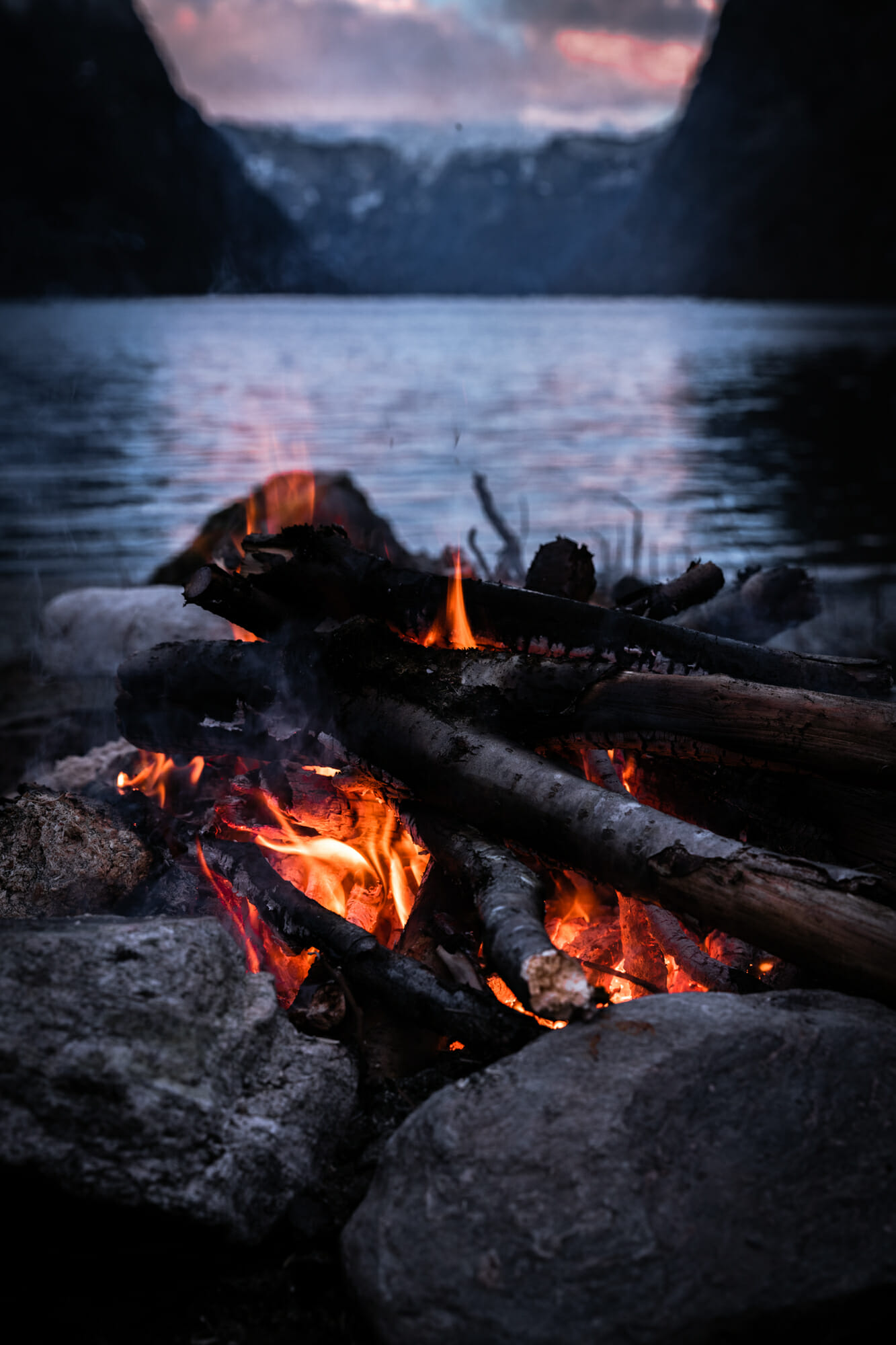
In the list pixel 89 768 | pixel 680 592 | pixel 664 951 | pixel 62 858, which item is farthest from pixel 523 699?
pixel 89 768

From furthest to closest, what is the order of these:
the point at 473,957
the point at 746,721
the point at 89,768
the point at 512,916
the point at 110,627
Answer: the point at 110,627 < the point at 89,768 < the point at 746,721 < the point at 473,957 < the point at 512,916

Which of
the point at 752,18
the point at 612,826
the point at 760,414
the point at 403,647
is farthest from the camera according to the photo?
the point at 752,18

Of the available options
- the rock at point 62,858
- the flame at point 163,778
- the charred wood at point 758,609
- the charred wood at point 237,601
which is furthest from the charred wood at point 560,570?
the rock at point 62,858

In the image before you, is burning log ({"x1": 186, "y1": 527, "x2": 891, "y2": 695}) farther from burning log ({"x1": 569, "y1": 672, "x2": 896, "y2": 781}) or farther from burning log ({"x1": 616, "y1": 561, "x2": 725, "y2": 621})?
burning log ({"x1": 616, "y1": 561, "x2": 725, "y2": 621})

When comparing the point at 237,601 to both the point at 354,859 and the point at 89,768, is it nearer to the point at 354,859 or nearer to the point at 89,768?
the point at 354,859

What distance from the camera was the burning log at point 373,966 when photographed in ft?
7.52

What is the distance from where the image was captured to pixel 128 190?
86.6 m

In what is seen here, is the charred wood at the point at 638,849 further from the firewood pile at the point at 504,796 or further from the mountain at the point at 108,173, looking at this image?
the mountain at the point at 108,173

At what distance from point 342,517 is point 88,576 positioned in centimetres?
540

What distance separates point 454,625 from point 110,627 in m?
4.39

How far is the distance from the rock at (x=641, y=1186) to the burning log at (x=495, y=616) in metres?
1.50

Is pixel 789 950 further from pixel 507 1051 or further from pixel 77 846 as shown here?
pixel 77 846

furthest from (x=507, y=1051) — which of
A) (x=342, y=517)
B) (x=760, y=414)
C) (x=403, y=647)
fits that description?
(x=760, y=414)

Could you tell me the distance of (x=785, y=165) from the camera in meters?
151
